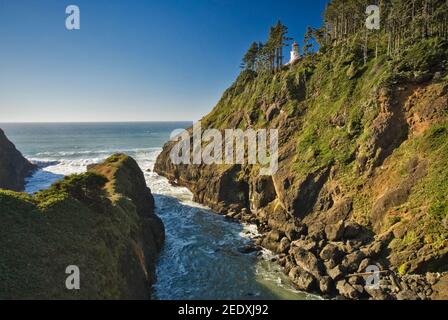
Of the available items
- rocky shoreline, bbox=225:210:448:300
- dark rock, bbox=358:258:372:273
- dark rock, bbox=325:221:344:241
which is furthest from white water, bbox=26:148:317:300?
dark rock, bbox=325:221:344:241

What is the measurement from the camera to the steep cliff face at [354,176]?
28969mm

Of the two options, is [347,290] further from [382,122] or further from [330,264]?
[382,122]

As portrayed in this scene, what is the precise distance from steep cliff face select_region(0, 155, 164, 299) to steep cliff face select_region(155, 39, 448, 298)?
17274 mm

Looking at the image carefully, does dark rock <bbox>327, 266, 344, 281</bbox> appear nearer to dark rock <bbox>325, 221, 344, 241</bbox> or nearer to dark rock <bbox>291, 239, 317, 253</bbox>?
dark rock <bbox>291, 239, 317, 253</bbox>

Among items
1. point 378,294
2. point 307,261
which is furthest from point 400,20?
point 378,294

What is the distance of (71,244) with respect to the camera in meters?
22.6

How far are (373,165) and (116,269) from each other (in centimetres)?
3189

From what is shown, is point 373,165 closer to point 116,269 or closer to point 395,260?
point 395,260

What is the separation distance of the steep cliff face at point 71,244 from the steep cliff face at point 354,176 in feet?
56.7

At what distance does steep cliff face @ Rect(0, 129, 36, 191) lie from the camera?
66.8 metres

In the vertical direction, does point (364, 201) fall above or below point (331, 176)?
below

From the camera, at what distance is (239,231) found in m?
43.6
